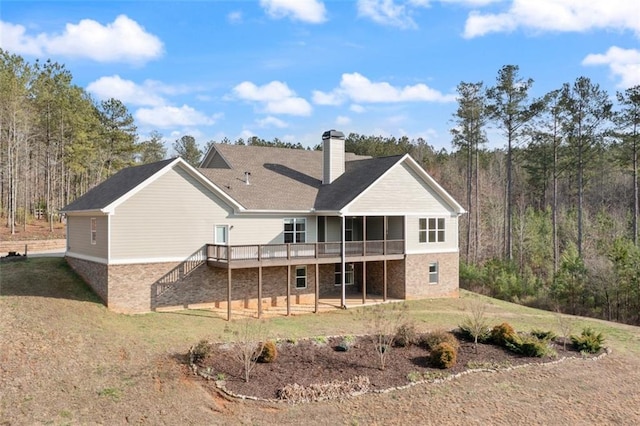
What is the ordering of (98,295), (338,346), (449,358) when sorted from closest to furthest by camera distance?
(449,358)
(338,346)
(98,295)

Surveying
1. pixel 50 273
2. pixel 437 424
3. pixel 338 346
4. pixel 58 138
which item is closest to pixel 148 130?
pixel 58 138

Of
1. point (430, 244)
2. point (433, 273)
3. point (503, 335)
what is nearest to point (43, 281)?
point (503, 335)

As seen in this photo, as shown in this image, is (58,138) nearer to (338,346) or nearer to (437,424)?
(338,346)

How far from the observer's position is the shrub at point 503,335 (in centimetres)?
1763

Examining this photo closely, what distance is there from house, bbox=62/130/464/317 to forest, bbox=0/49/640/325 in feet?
30.2

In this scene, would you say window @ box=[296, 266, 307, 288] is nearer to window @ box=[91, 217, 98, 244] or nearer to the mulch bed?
the mulch bed

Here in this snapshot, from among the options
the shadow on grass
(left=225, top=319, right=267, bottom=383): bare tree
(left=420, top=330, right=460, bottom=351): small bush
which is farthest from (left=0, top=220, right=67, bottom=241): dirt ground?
(left=420, top=330, right=460, bottom=351): small bush

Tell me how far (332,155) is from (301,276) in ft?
23.3

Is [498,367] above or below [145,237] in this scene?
below

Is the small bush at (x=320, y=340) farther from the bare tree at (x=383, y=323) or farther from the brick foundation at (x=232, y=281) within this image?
the brick foundation at (x=232, y=281)

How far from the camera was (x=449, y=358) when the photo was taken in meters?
15.2

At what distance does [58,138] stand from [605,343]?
44946mm

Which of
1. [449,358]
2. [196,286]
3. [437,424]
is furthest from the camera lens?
[196,286]

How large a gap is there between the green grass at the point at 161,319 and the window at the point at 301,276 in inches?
110
